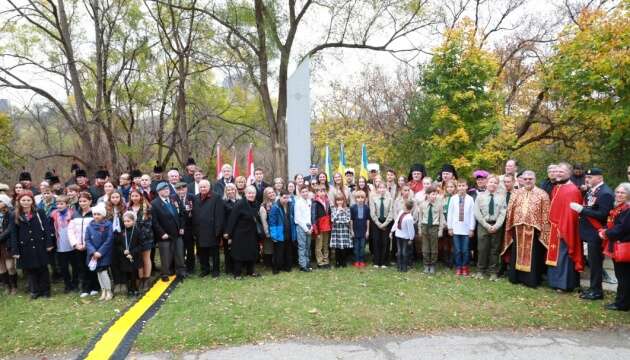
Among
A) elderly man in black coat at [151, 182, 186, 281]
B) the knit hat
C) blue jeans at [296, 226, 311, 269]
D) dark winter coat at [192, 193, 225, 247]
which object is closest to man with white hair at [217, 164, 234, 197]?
dark winter coat at [192, 193, 225, 247]

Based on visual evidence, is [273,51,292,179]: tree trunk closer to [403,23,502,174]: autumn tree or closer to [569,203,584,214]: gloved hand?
[403,23,502,174]: autumn tree

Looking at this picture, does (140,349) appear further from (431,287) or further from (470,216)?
(470,216)

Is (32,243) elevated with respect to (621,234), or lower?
lower

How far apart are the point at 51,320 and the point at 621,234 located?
8.17m

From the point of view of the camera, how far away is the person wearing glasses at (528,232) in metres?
7.03

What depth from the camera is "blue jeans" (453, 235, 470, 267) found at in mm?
7809

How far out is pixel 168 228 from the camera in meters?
7.57

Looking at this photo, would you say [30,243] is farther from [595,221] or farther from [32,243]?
[595,221]

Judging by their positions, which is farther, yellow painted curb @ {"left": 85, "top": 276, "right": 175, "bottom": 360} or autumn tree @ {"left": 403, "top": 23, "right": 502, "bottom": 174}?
autumn tree @ {"left": 403, "top": 23, "right": 502, "bottom": 174}

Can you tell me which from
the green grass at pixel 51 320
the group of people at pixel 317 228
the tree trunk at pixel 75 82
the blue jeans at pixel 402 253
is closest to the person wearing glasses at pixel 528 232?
the group of people at pixel 317 228

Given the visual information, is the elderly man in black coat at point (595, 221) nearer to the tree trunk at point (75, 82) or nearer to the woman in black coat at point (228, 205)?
the woman in black coat at point (228, 205)

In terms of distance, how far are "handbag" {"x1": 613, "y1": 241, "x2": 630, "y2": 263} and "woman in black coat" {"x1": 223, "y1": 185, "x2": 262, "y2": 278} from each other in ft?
19.2

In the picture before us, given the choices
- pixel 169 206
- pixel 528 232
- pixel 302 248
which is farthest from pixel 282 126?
pixel 528 232

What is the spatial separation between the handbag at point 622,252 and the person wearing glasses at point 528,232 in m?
1.25
